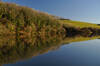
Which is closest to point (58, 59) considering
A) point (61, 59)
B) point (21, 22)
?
point (61, 59)

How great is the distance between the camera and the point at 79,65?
5902 mm

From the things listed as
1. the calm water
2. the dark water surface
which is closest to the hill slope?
the dark water surface

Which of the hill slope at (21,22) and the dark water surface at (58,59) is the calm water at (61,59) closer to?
the dark water surface at (58,59)

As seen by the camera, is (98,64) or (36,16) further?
(36,16)

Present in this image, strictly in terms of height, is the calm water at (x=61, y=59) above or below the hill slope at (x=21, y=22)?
below

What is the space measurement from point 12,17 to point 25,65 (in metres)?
13.1

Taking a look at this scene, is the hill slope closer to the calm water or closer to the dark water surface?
the dark water surface

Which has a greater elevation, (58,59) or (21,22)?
(21,22)

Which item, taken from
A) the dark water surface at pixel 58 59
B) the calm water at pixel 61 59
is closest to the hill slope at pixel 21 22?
the dark water surface at pixel 58 59

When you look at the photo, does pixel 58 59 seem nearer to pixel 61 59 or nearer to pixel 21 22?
pixel 61 59

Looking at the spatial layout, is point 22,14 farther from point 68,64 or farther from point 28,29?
point 68,64

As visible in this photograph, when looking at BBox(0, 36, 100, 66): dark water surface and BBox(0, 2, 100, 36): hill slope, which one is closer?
BBox(0, 36, 100, 66): dark water surface

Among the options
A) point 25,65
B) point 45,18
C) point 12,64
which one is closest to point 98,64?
point 25,65

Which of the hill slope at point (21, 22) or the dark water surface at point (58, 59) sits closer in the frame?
the dark water surface at point (58, 59)
